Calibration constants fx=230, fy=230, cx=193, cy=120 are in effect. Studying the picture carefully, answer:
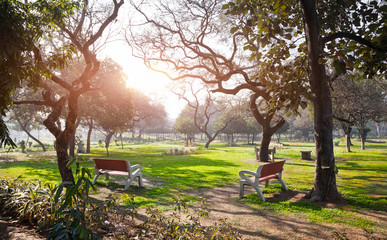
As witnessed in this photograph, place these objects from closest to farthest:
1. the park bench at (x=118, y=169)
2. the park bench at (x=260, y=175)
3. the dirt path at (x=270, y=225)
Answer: the dirt path at (x=270, y=225), the park bench at (x=260, y=175), the park bench at (x=118, y=169)

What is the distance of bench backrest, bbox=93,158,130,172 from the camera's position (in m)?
8.11

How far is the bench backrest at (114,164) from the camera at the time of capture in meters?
8.11

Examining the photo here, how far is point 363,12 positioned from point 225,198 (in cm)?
622

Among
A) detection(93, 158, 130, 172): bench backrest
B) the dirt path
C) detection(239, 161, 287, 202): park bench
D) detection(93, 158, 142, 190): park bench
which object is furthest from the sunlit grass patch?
detection(93, 158, 130, 172): bench backrest

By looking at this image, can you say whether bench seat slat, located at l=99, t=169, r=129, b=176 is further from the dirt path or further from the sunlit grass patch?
the sunlit grass patch

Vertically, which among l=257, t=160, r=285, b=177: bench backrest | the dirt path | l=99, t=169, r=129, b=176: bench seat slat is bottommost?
the dirt path

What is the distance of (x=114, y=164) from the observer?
8.34 m

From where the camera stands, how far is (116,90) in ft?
73.4

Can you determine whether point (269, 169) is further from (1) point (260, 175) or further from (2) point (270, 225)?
(2) point (270, 225)

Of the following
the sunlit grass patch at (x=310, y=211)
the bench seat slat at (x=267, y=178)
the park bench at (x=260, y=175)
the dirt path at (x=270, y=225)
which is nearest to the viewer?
the dirt path at (x=270, y=225)

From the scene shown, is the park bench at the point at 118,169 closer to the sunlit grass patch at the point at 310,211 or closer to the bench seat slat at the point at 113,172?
the bench seat slat at the point at 113,172

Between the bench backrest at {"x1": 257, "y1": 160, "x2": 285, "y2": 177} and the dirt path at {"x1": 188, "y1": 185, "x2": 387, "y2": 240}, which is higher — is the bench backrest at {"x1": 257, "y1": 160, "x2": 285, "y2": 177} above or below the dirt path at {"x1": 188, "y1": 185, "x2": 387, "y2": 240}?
above

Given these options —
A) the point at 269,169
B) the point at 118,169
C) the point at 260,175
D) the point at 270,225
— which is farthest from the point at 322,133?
the point at 118,169

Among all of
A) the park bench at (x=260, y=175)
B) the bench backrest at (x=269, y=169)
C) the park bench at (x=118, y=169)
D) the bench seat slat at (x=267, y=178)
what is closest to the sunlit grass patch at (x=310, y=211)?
the park bench at (x=260, y=175)
